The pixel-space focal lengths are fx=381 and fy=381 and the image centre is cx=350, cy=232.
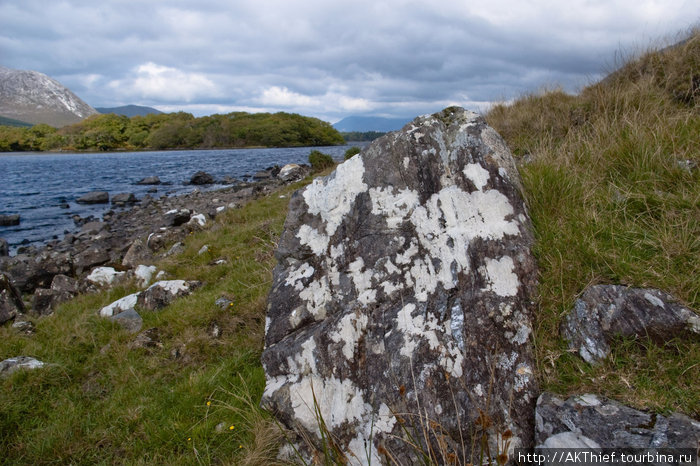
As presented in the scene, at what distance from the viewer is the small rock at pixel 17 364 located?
5082 mm

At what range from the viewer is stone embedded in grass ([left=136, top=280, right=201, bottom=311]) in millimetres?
6941

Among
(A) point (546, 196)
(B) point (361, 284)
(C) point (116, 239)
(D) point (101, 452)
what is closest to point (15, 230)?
(C) point (116, 239)

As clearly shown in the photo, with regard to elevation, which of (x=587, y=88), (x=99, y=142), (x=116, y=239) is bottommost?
(x=116, y=239)

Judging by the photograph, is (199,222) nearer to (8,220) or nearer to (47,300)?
(47,300)

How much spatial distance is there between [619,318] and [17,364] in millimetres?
7162

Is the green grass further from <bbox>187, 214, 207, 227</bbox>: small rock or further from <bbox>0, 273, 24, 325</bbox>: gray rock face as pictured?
<bbox>187, 214, 207, 227</bbox>: small rock

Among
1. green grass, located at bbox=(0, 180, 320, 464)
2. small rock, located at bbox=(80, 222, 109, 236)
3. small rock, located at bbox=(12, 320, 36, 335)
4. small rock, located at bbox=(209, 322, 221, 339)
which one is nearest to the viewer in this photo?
green grass, located at bbox=(0, 180, 320, 464)

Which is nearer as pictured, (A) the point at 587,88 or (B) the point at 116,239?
(A) the point at 587,88

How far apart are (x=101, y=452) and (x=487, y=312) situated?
13.2ft

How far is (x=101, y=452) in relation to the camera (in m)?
3.84

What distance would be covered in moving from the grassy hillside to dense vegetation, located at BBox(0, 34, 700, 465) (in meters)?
0.01

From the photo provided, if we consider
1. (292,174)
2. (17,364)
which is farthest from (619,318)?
(292,174)

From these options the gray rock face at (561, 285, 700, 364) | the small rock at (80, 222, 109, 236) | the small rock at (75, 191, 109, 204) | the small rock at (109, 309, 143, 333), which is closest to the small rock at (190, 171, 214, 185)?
the small rock at (75, 191, 109, 204)

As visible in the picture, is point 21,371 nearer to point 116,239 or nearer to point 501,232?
point 501,232
